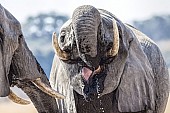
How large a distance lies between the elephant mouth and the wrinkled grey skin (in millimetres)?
215

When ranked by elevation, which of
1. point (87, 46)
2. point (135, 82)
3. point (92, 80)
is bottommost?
point (135, 82)

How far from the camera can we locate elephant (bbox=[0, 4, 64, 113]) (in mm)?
3605

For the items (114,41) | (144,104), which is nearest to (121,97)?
(144,104)

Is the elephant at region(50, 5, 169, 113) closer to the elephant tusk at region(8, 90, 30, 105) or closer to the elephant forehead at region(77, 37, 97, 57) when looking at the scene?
the elephant forehead at region(77, 37, 97, 57)

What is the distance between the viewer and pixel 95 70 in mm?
3902

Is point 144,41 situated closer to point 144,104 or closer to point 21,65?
point 144,104

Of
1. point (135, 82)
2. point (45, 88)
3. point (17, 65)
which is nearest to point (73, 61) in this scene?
point (45, 88)

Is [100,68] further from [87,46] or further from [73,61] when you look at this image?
[87,46]

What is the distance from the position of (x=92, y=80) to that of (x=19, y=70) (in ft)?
1.22

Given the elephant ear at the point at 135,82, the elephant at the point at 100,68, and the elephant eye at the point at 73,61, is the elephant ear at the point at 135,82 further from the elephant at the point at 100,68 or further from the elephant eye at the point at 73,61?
the elephant eye at the point at 73,61

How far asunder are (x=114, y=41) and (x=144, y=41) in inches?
33.5

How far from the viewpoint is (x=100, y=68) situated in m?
3.96

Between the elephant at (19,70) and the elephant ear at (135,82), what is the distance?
403 mm

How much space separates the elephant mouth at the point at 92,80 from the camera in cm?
391
